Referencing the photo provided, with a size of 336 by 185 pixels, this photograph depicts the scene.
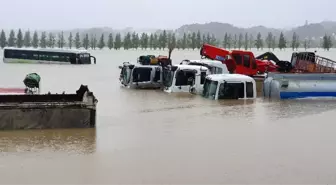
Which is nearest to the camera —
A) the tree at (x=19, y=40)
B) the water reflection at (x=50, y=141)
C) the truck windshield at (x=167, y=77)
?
the water reflection at (x=50, y=141)

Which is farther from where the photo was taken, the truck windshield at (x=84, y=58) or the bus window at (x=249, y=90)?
the truck windshield at (x=84, y=58)

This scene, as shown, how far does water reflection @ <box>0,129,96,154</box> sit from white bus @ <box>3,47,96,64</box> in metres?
38.5

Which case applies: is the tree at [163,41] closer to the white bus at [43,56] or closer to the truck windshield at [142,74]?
the white bus at [43,56]

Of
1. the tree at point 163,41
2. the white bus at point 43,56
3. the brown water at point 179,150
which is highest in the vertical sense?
the tree at point 163,41

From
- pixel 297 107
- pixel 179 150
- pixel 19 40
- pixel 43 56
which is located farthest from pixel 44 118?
pixel 19 40

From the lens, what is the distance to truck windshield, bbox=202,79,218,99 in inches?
671

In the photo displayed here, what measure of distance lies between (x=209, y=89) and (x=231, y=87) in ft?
2.85

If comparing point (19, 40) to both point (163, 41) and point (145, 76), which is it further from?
point (145, 76)

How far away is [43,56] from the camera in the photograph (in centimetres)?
4800

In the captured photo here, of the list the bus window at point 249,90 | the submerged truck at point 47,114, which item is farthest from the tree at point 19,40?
the submerged truck at point 47,114

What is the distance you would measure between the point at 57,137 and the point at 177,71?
8997 millimetres

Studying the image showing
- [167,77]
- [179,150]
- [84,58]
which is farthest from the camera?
[84,58]

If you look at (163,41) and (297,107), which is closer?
(297,107)

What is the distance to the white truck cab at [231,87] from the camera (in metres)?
16.8
